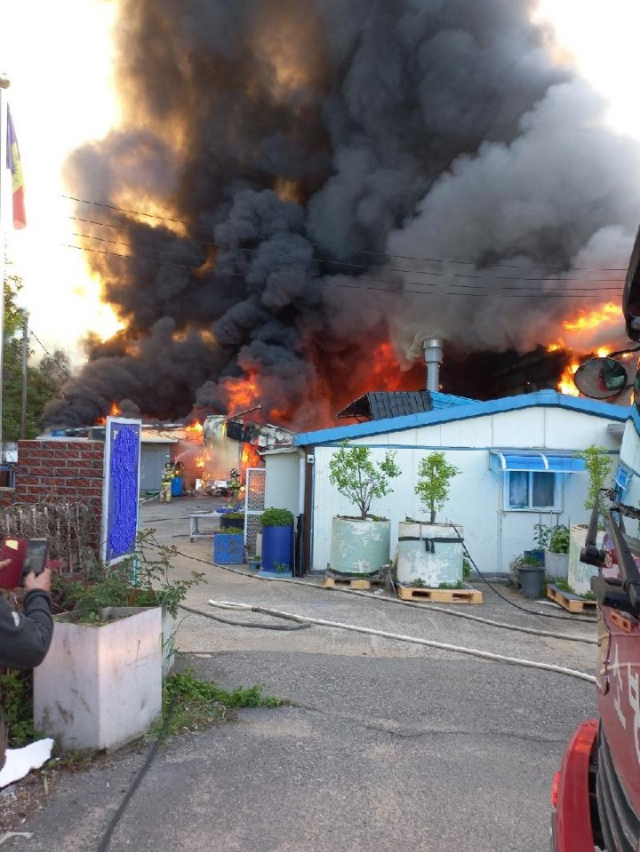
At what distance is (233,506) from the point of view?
15.6m

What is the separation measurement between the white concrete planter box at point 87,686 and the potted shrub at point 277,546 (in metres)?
6.94

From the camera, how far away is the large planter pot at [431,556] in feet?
28.0

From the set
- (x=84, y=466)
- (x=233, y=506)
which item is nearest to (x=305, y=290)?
(x=233, y=506)

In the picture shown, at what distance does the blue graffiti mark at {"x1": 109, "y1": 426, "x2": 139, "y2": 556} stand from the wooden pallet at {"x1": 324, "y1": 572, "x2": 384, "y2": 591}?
15.0ft

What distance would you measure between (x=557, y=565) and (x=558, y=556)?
0.44ft

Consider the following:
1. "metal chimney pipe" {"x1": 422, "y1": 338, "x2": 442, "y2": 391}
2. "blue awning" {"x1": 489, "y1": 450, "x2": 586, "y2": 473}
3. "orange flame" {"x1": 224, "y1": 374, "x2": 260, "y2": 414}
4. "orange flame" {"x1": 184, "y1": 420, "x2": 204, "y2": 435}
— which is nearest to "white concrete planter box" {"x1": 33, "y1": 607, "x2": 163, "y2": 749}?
"blue awning" {"x1": 489, "y1": 450, "x2": 586, "y2": 473}

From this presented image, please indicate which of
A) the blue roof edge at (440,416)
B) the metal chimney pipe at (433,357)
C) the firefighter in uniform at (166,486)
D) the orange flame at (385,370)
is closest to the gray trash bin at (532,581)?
the blue roof edge at (440,416)

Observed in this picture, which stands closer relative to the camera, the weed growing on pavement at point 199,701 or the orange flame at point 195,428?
the weed growing on pavement at point 199,701

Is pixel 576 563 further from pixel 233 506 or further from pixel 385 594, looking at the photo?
pixel 233 506

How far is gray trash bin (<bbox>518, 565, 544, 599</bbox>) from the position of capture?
9.02 meters

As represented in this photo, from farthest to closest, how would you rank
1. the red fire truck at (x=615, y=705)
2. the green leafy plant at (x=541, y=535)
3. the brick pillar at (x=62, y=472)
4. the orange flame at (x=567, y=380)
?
the orange flame at (x=567, y=380) → the green leafy plant at (x=541, y=535) → the brick pillar at (x=62, y=472) → the red fire truck at (x=615, y=705)

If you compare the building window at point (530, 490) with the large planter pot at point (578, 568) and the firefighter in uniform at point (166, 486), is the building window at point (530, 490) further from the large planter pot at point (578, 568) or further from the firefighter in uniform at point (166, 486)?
the firefighter in uniform at point (166, 486)

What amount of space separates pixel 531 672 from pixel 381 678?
1.35 m

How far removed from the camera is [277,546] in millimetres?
10492
